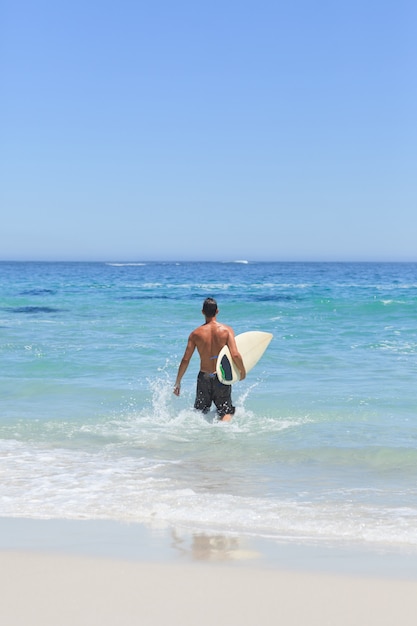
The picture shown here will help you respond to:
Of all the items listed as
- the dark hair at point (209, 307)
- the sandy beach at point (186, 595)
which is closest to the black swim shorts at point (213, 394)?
the dark hair at point (209, 307)

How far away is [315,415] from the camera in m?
8.88

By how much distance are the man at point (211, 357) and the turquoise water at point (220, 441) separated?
0.21 m

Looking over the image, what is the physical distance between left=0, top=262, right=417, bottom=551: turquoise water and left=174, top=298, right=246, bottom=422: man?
214 mm

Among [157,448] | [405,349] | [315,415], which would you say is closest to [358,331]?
[405,349]

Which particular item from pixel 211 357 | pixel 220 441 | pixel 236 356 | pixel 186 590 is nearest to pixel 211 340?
pixel 211 357

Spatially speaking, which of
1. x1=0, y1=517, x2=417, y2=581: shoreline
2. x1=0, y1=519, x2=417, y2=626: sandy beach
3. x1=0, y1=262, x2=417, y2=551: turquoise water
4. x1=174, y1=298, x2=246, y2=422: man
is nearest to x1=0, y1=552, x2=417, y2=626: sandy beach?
x1=0, y1=519, x2=417, y2=626: sandy beach

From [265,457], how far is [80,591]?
3488mm

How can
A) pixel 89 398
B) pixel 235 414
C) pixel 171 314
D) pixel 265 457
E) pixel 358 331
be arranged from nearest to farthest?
pixel 265 457, pixel 235 414, pixel 89 398, pixel 358 331, pixel 171 314

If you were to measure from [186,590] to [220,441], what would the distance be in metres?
3.92

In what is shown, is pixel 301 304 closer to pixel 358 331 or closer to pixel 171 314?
pixel 171 314

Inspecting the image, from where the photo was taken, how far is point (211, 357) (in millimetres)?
8180

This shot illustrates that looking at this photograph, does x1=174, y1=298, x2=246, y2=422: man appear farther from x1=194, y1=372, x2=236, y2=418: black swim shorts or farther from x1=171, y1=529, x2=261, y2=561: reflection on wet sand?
x1=171, y1=529, x2=261, y2=561: reflection on wet sand

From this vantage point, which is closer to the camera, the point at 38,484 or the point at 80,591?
the point at 80,591

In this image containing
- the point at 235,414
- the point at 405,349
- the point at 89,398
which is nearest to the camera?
the point at 235,414
